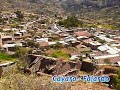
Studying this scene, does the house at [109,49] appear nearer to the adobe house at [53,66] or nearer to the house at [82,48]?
the house at [82,48]

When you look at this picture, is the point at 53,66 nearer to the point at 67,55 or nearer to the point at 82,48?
the point at 67,55

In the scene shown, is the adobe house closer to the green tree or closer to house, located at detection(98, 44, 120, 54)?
the green tree

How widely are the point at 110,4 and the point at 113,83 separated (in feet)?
442

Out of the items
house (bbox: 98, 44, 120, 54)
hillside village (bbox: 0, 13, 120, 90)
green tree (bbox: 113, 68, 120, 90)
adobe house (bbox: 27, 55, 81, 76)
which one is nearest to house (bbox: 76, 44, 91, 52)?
hillside village (bbox: 0, 13, 120, 90)

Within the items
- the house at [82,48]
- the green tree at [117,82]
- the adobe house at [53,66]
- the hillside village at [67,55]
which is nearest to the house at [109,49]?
the hillside village at [67,55]

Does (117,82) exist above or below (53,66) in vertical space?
below

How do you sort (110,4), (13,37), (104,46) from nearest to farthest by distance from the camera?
(104,46), (13,37), (110,4)

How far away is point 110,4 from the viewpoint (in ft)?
501

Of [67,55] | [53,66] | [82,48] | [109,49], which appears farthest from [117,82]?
[82,48]

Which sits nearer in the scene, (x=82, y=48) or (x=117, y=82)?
(x=117, y=82)

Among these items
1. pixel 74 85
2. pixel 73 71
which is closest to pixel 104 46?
pixel 73 71

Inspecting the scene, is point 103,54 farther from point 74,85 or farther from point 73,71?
point 74,85

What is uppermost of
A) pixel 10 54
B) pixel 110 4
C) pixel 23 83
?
pixel 23 83

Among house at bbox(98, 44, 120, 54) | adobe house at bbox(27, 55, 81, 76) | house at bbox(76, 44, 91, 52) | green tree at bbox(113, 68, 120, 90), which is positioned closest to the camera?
green tree at bbox(113, 68, 120, 90)
